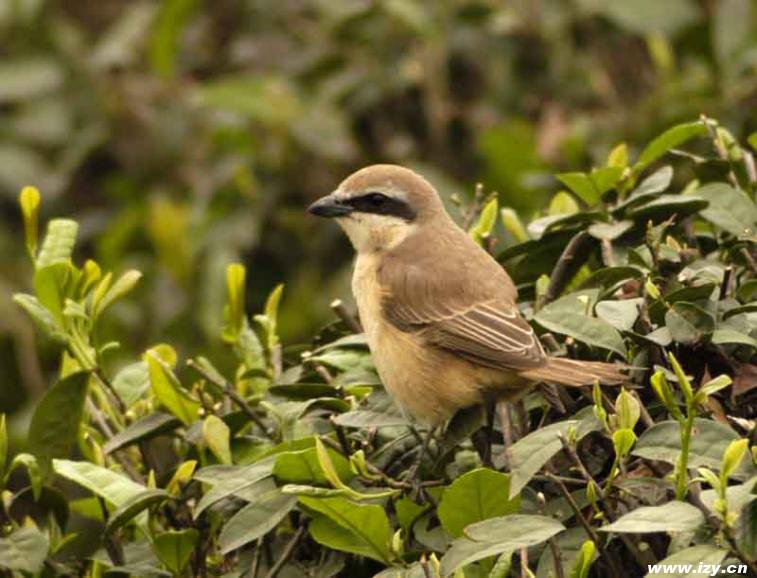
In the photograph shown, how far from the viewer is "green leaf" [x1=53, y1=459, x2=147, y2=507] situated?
10.4 feet

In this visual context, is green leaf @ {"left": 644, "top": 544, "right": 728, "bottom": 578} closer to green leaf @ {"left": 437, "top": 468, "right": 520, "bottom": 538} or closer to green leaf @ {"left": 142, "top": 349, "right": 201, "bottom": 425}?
green leaf @ {"left": 437, "top": 468, "right": 520, "bottom": 538}

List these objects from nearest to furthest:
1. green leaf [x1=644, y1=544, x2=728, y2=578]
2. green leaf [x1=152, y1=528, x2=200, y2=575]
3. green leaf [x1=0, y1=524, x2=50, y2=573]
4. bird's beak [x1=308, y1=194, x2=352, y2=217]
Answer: green leaf [x1=644, y1=544, x2=728, y2=578] → green leaf [x1=152, y1=528, x2=200, y2=575] → green leaf [x1=0, y1=524, x2=50, y2=573] → bird's beak [x1=308, y1=194, x2=352, y2=217]

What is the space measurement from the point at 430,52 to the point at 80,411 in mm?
3611

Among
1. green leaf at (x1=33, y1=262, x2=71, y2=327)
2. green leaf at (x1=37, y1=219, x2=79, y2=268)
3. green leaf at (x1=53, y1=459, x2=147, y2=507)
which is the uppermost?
green leaf at (x1=37, y1=219, x2=79, y2=268)

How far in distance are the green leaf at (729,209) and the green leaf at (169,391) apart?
119 centimetres

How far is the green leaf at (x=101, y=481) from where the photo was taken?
10.4 ft

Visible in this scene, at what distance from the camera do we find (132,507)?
313 cm

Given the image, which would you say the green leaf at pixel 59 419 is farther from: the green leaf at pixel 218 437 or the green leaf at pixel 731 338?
the green leaf at pixel 731 338

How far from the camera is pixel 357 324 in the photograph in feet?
12.8

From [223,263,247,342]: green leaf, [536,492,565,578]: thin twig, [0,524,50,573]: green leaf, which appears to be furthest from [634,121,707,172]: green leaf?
[0,524,50,573]: green leaf

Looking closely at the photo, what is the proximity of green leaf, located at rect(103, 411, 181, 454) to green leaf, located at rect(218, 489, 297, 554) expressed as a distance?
1.35ft

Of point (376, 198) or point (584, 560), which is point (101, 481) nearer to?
point (584, 560)

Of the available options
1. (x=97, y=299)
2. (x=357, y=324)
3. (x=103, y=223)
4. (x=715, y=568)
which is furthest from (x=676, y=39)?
(x=715, y=568)

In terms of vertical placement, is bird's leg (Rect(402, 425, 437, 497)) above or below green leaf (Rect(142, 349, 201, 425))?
below
